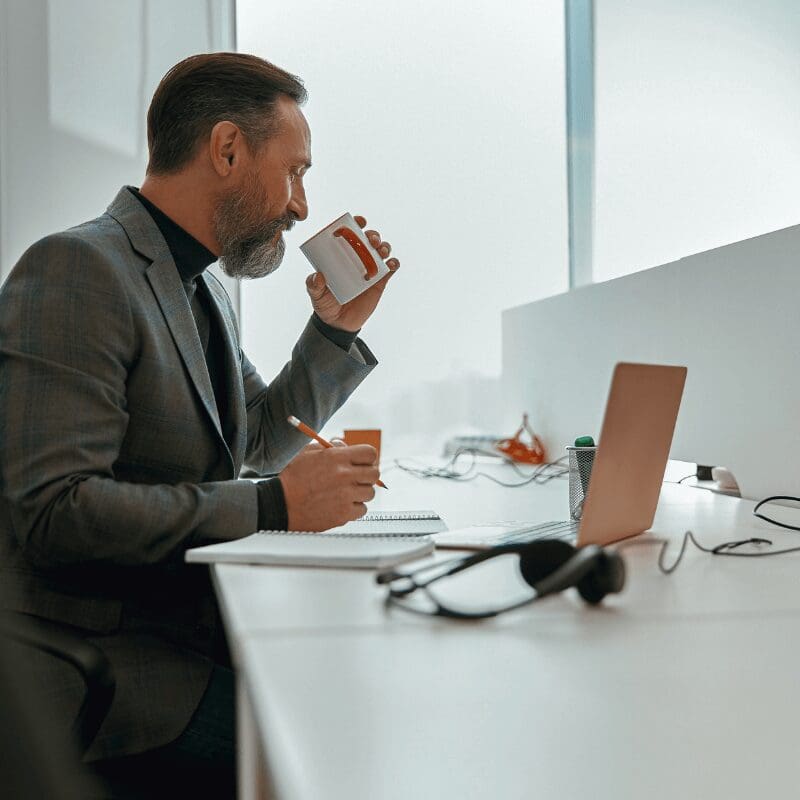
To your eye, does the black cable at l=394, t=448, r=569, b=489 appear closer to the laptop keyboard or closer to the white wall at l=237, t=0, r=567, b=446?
the white wall at l=237, t=0, r=567, b=446

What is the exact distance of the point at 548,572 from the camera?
0.78 m

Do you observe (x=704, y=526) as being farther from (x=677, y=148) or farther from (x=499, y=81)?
(x=499, y=81)

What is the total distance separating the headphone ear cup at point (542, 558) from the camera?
78 cm

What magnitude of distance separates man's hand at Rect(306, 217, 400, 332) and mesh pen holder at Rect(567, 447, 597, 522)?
1.70ft

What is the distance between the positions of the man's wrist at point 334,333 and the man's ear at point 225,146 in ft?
1.13

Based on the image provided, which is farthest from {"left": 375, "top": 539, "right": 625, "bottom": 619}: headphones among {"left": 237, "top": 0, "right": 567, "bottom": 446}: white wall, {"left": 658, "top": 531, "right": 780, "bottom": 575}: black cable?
{"left": 237, "top": 0, "right": 567, "bottom": 446}: white wall

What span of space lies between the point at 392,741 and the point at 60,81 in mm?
2708

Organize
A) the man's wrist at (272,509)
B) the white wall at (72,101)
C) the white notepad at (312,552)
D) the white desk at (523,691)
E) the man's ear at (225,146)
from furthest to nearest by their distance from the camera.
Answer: the white wall at (72,101) < the man's ear at (225,146) < the man's wrist at (272,509) < the white notepad at (312,552) < the white desk at (523,691)

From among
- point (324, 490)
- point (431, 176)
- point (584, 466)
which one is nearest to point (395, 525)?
point (324, 490)

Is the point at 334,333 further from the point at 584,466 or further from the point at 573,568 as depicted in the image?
the point at 573,568

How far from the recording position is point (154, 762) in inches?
38.3

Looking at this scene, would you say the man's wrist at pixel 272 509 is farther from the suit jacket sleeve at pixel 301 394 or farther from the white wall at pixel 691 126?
the white wall at pixel 691 126

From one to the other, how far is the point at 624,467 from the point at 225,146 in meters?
0.76

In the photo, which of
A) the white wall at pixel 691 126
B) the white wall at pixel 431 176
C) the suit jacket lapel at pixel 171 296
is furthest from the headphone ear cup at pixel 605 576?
the white wall at pixel 431 176
